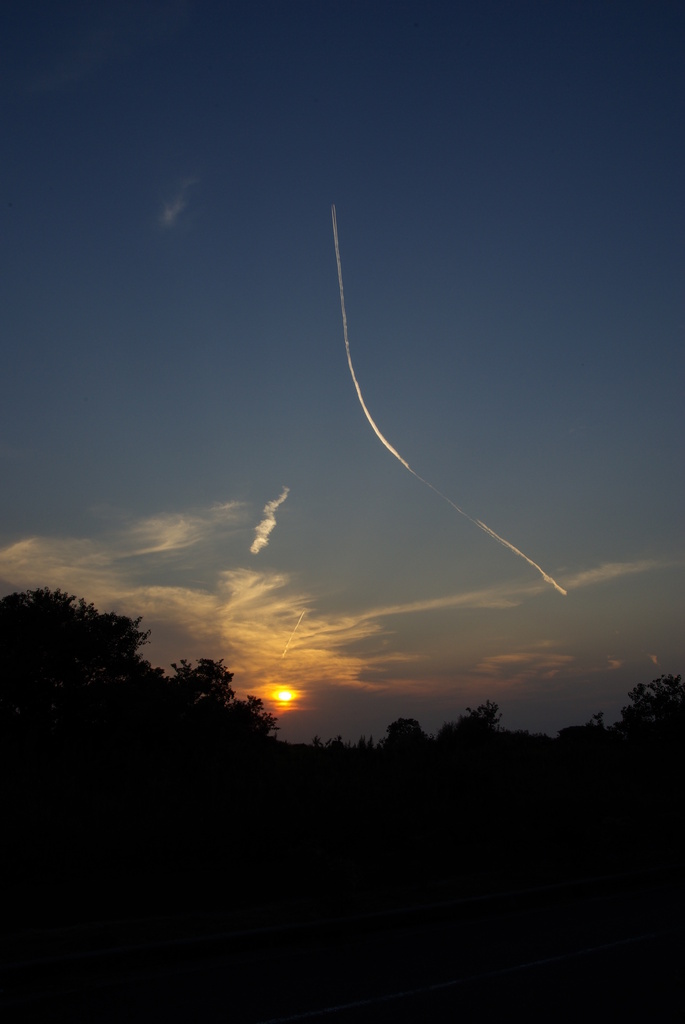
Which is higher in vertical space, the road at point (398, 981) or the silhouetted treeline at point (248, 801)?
the silhouetted treeline at point (248, 801)

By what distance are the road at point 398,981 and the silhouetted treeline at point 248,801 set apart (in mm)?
1956

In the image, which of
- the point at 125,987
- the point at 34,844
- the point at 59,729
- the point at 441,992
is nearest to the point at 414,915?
the point at 441,992

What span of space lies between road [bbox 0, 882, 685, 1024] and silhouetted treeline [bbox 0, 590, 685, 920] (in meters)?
1.96

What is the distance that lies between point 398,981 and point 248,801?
7.64m

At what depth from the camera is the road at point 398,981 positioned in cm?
597

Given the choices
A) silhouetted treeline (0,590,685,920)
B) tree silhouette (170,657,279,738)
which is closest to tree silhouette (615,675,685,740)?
silhouetted treeline (0,590,685,920)

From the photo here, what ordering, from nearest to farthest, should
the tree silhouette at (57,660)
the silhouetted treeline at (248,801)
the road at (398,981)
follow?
the road at (398,981) < the silhouetted treeline at (248,801) < the tree silhouette at (57,660)

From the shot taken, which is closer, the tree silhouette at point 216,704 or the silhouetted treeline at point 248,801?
the silhouetted treeline at point 248,801

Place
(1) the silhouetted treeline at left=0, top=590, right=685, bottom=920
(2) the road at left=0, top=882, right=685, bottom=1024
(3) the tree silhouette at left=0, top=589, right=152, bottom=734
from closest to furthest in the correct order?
(2) the road at left=0, top=882, right=685, bottom=1024 → (1) the silhouetted treeline at left=0, top=590, right=685, bottom=920 → (3) the tree silhouette at left=0, top=589, right=152, bottom=734

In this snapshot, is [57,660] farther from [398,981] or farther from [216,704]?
[398,981]

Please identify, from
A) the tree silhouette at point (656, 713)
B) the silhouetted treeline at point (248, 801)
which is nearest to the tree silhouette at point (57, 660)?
the silhouetted treeline at point (248, 801)

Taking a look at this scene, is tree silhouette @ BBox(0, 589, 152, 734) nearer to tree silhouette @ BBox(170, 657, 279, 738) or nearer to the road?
tree silhouette @ BBox(170, 657, 279, 738)

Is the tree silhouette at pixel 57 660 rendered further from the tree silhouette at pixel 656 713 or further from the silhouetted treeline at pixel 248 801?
the tree silhouette at pixel 656 713

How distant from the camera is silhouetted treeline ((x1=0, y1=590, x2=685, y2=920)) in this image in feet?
37.2
